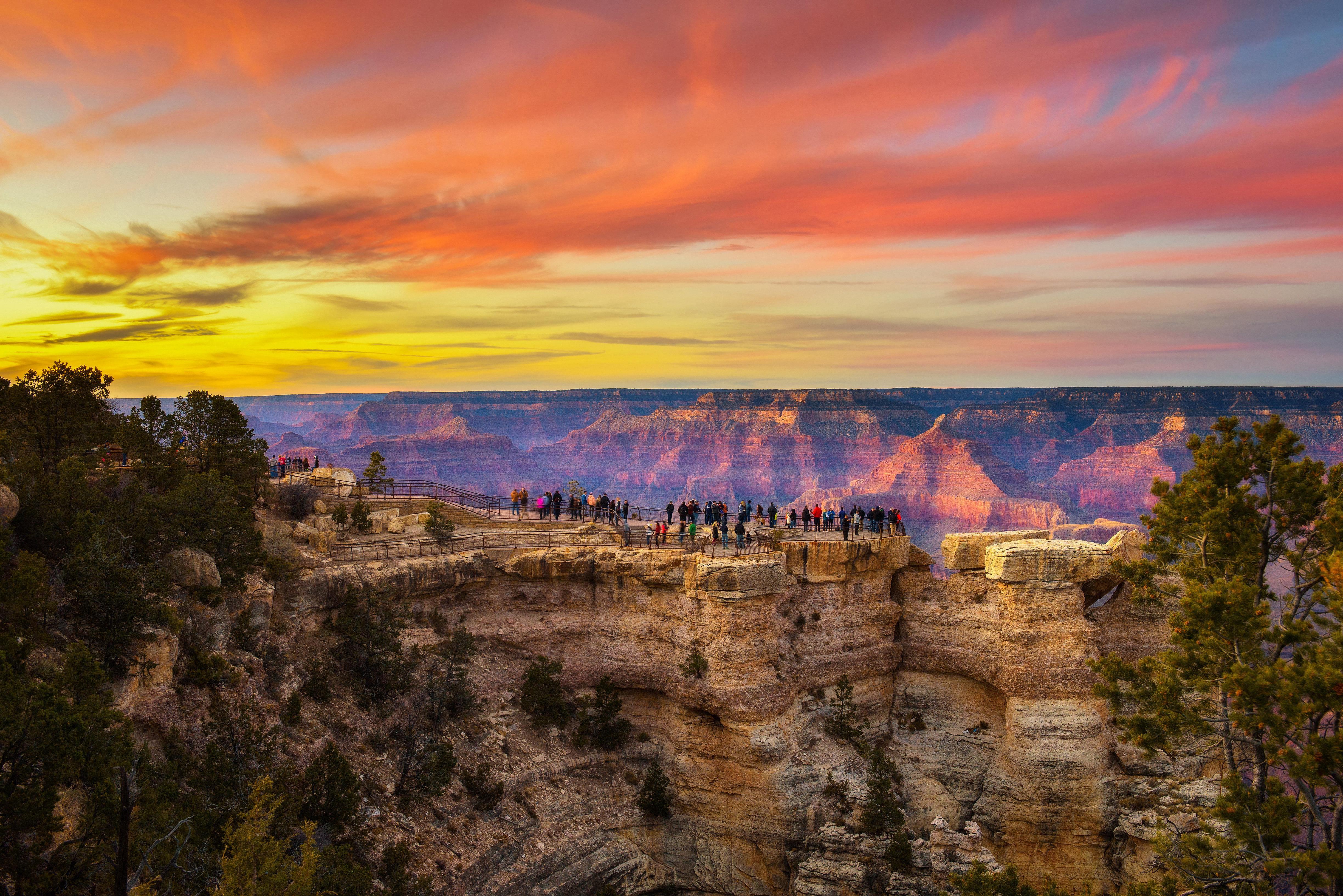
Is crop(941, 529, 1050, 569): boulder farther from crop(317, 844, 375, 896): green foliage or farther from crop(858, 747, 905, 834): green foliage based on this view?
crop(317, 844, 375, 896): green foliage

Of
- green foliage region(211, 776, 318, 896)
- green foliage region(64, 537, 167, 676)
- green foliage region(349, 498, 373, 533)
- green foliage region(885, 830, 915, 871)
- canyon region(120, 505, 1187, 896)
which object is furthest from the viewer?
green foliage region(349, 498, 373, 533)

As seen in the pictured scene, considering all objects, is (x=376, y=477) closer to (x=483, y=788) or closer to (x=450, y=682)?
(x=450, y=682)

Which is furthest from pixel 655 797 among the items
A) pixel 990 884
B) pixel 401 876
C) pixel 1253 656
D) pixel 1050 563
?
pixel 1253 656

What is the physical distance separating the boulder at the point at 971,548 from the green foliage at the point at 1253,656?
16453 millimetres

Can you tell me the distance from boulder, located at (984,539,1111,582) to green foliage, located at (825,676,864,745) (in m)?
9.63

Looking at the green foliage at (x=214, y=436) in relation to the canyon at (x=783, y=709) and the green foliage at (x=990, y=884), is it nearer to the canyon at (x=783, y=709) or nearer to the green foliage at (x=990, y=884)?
the canyon at (x=783, y=709)

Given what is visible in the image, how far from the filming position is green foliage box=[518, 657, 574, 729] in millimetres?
40375

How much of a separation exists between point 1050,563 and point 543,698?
83.4 ft

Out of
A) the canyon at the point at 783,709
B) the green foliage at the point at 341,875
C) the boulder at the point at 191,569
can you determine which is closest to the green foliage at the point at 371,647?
the canyon at the point at 783,709

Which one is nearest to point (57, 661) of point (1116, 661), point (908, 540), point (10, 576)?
point (10, 576)

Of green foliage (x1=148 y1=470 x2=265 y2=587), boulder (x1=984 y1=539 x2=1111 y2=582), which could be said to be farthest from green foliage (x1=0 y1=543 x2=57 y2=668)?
boulder (x1=984 y1=539 x2=1111 y2=582)

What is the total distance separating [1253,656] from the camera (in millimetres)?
22109

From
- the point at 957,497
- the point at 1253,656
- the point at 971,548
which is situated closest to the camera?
the point at 1253,656

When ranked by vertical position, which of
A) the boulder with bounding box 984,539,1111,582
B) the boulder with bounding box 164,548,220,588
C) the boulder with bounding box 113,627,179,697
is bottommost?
the boulder with bounding box 113,627,179,697
